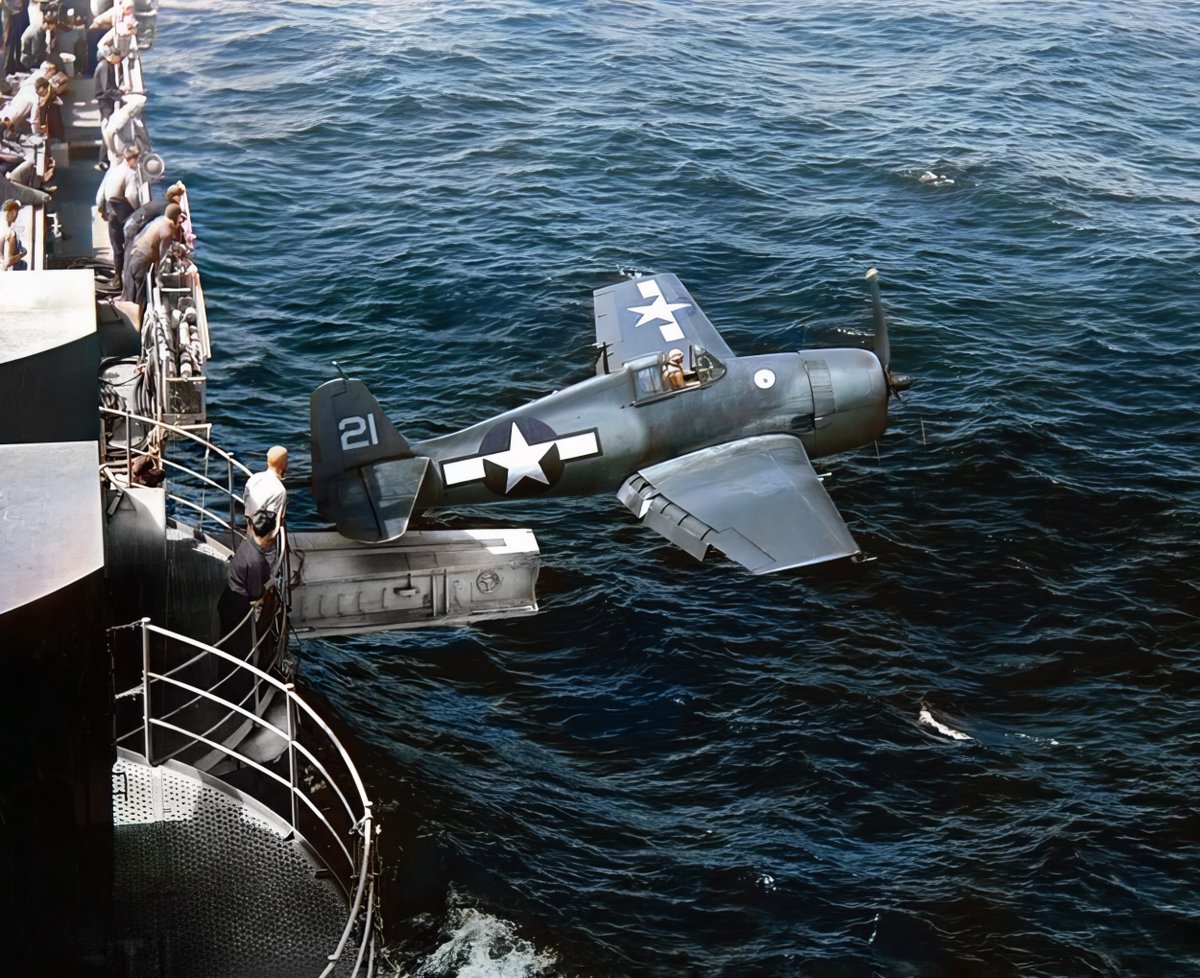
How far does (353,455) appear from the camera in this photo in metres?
25.0

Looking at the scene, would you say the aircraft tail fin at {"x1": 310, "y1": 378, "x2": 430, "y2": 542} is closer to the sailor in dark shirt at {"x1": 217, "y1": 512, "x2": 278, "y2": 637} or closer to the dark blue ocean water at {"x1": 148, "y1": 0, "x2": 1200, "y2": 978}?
the dark blue ocean water at {"x1": 148, "y1": 0, "x2": 1200, "y2": 978}

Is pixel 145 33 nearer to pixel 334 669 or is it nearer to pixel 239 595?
pixel 334 669

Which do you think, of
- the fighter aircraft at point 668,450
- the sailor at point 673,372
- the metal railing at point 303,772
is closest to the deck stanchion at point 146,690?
the metal railing at point 303,772

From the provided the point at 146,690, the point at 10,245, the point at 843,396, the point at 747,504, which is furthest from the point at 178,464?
the point at 146,690

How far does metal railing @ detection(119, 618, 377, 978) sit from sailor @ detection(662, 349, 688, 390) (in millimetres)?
9307

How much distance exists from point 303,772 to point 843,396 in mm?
12914

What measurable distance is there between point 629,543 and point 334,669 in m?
7.19

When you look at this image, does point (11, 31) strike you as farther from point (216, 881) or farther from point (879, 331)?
point (216, 881)

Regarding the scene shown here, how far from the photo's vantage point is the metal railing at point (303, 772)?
1223 cm

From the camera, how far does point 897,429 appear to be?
33.2 meters

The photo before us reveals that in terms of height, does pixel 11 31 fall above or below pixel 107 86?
above

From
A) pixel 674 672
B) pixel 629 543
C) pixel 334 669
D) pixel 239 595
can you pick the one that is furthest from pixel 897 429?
pixel 239 595

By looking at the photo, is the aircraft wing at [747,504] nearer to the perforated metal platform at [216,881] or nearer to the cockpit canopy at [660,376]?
the cockpit canopy at [660,376]

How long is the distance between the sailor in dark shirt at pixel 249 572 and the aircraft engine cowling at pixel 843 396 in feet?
43.5
